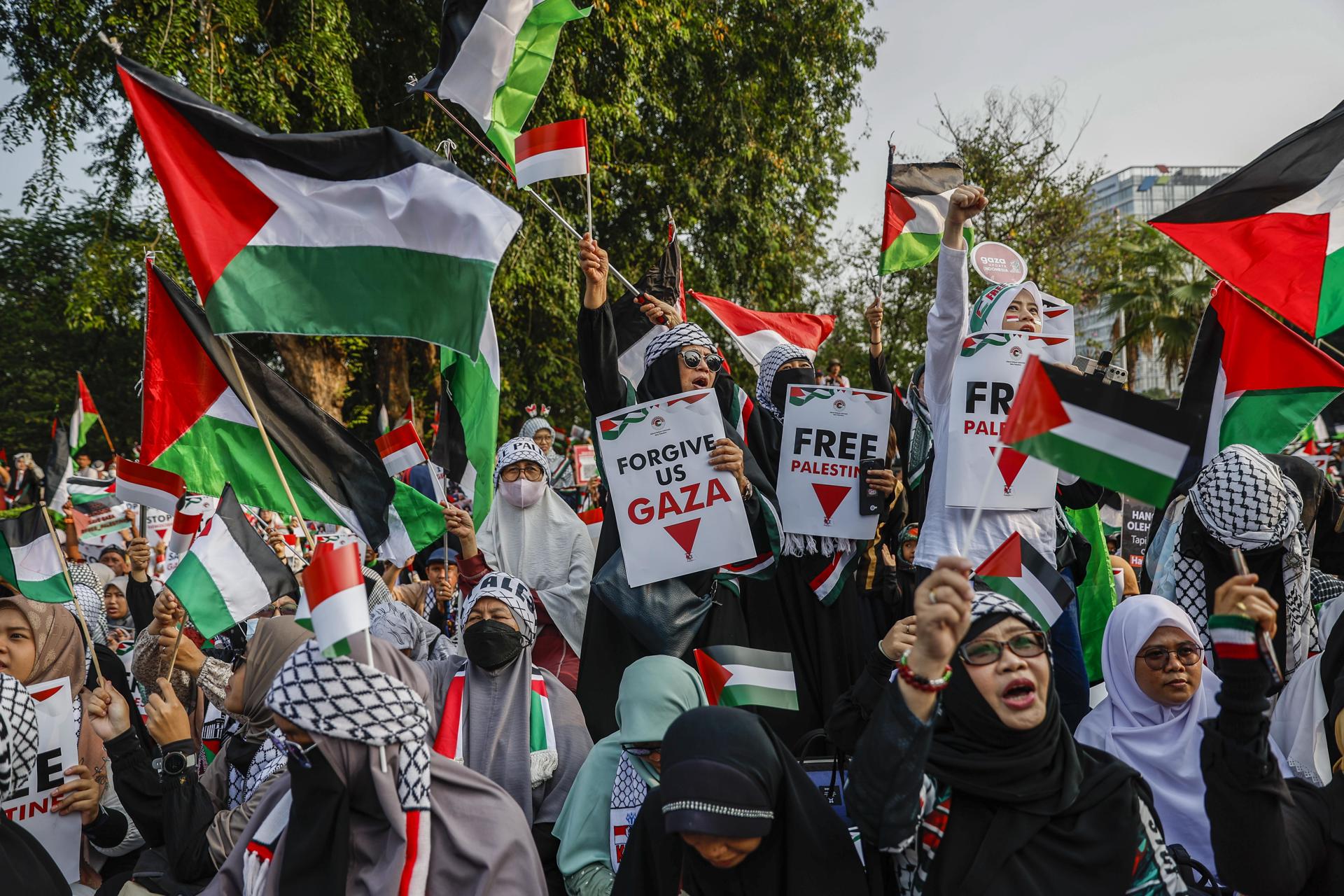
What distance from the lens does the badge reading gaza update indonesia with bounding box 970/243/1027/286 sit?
4949 millimetres

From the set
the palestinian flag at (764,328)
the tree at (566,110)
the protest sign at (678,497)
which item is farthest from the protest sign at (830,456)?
the tree at (566,110)

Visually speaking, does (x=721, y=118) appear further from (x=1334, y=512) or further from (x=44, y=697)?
(x=44, y=697)

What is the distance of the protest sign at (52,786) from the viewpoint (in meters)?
3.50

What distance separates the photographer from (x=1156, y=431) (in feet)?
7.30

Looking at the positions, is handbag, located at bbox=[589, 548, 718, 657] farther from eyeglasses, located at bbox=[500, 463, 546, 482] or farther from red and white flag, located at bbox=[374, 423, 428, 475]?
eyeglasses, located at bbox=[500, 463, 546, 482]

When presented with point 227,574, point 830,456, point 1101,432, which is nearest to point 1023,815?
point 1101,432

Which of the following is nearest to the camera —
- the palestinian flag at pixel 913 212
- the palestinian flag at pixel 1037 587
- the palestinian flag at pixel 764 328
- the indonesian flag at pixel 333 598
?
the indonesian flag at pixel 333 598

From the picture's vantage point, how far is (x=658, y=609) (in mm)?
4270

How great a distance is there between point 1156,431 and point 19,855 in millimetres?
3192

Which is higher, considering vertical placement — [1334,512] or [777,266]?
[777,266]

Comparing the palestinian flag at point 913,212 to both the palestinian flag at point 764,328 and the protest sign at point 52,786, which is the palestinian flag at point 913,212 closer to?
the palestinian flag at point 764,328

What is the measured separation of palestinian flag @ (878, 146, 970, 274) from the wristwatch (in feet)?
13.1

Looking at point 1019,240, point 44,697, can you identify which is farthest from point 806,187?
point 44,697

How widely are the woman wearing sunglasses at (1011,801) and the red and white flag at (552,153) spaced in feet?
9.56
